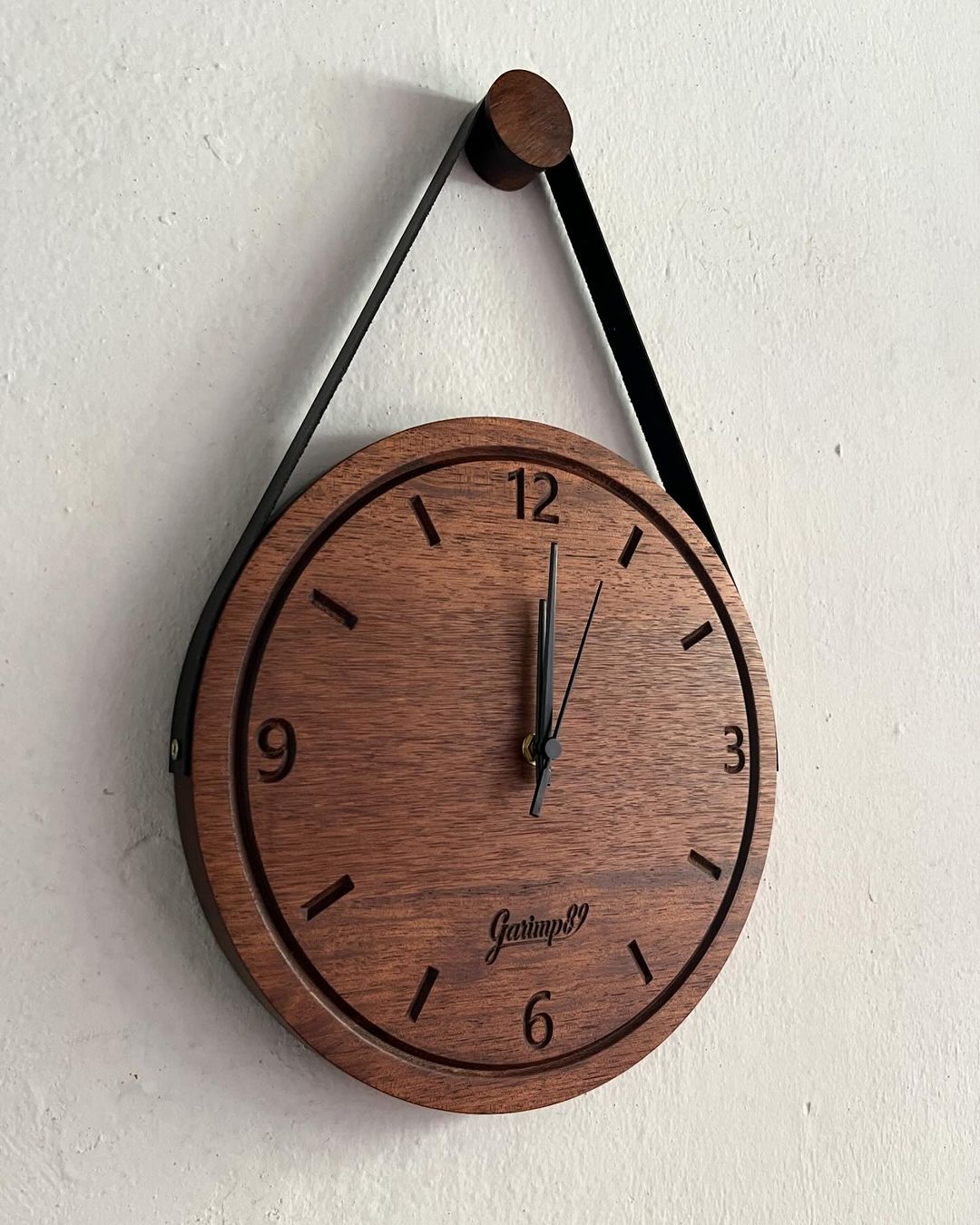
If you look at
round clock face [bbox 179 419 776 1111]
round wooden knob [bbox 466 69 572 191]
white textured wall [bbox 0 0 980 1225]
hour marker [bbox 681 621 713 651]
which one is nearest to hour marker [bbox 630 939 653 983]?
round clock face [bbox 179 419 776 1111]

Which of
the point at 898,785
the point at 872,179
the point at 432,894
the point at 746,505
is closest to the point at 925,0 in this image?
the point at 872,179

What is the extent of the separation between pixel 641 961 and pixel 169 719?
0.39 metres

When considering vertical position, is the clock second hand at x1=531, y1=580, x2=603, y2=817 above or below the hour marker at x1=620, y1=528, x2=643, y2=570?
below

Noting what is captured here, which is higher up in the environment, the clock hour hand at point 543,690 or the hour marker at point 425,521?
the hour marker at point 425,521

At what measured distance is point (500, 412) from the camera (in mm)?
902

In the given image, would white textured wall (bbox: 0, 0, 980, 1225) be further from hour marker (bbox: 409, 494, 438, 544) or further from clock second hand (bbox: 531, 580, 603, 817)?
clock second hand (bbox: 531, 580, 603, 817)

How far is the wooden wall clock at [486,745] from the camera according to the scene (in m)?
0.73

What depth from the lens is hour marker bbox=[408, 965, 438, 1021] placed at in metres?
0.77

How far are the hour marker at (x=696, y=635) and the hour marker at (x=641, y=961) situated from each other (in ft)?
0.76

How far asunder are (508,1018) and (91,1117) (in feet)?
0.91

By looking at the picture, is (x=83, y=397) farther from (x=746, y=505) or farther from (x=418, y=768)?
(x=746, y=505)

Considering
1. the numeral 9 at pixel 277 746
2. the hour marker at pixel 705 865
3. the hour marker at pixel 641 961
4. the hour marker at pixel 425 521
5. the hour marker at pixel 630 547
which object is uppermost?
the hour marker at pixel 630 547

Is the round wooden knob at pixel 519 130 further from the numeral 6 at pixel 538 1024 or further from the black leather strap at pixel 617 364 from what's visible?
the numeral 6 at pixel 538 1024

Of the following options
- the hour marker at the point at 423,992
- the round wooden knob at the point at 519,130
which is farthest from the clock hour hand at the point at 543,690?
the round wooden knob at the point at 519,130
